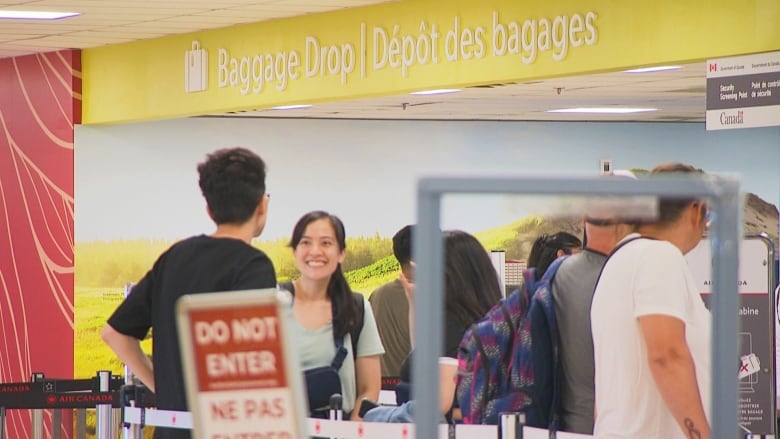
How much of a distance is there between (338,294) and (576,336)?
65.7 inches

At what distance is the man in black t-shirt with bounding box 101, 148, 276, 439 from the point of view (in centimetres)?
338

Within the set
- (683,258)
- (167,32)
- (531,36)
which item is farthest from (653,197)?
(167,32)

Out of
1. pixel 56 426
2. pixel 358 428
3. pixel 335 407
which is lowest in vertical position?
pixel 56 426

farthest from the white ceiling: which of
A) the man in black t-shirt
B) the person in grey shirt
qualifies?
the man in black t-shirt

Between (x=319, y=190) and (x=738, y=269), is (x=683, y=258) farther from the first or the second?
(x=319, y=190)

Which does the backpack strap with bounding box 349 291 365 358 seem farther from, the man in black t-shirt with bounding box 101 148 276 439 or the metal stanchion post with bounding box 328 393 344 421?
the man in black t-shirt with bounding box 101 148 276 439

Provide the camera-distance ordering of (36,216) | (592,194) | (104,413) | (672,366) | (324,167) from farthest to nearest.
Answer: (324,167)
(36,216)
(104,413)
(672,366)
(592,194)

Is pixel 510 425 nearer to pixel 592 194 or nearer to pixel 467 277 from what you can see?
pixel 467 277

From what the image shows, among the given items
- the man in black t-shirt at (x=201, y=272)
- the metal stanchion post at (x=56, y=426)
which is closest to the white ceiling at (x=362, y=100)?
the metal stanchion post at (x=56, y=426)

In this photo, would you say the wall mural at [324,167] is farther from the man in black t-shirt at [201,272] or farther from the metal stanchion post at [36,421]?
the man in black t-shirt at [201,272]

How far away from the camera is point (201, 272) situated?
341 centimetres

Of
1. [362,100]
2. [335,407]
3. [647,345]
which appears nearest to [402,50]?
[362,100]

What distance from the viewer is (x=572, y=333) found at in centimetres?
368

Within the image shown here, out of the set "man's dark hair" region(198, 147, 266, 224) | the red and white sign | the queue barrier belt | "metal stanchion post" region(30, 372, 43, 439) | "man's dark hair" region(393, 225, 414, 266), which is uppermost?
"man's dark hair" region(198, 147, 266, 224)
